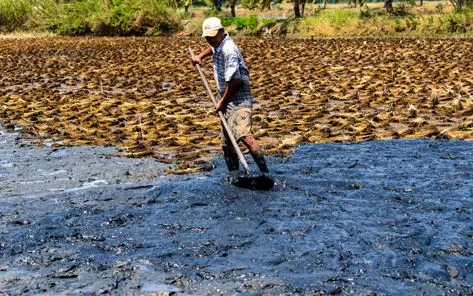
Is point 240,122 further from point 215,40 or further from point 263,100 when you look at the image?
point 263,100

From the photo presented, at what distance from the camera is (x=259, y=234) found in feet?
17.4

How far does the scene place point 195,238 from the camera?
17.2ft

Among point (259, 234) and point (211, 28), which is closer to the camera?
point (259, 234)

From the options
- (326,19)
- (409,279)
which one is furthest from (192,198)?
(326,19)

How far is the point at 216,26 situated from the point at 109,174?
7.18 feet

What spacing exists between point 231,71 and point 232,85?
154mm

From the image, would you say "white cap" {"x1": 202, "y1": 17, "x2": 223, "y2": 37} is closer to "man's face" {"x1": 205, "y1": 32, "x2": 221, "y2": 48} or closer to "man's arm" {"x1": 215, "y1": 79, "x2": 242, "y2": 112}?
"man's face" {"x1": 205, "y1": 32, "x2": 221, "y2": 48}

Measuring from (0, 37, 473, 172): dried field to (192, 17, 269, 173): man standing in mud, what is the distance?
3.51 feet

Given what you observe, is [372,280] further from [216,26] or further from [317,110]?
[317,110]

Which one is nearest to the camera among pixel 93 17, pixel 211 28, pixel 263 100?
pixel 211 28

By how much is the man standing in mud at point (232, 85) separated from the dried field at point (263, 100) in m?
1.07

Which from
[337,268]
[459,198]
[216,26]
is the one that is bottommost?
[459,198]

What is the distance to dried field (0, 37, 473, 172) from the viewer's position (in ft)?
28.7

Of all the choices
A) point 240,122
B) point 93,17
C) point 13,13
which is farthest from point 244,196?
point 13,13
